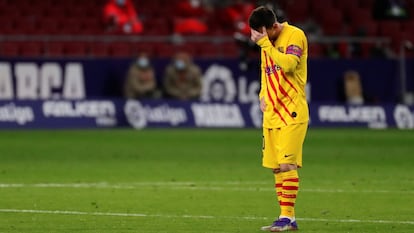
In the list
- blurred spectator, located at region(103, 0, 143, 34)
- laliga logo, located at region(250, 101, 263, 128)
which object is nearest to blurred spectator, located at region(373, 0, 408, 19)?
laliga logo, located at region(250, 101, 263, 128)

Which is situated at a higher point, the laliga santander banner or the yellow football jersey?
the yellow football jersey

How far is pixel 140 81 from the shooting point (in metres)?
30.2

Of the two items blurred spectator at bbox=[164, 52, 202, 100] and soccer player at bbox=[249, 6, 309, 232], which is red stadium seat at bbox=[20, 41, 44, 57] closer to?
blurred spectator at bbox=[164, 52, 202, 100]

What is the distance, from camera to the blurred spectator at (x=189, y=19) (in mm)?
32406

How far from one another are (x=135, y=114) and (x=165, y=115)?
2.40 feet

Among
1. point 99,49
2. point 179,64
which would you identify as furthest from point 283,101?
point 99,49

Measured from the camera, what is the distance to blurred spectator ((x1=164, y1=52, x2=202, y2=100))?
30.5 m

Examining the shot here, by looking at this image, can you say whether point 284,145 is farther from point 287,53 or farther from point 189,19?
point 189,19

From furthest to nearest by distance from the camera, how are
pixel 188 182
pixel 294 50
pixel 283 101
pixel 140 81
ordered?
1. pixel 140 81
2. pixel 188 182
3. pixel 283 101
4. pixel 294 50

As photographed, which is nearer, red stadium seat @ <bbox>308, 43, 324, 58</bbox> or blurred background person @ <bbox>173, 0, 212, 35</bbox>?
blurred background person @ <bbox>173, 0, 212, 35</bbox>

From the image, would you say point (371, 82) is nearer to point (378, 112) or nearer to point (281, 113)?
point (378, 112)

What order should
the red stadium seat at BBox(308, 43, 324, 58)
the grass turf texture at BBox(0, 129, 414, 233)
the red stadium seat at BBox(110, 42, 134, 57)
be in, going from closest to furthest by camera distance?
the grass turf texture at BBox(0, 129, 414, 233) < the red stadium seat at BBox(110, 42, 134, 57) < the red stadium seat at BBox(308, 43, 324, 58)

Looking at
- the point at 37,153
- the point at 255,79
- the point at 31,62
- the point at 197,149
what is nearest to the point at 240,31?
the point at 255,79

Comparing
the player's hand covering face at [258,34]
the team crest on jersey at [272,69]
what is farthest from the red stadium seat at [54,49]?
the player's hand covering face at [258,34]
